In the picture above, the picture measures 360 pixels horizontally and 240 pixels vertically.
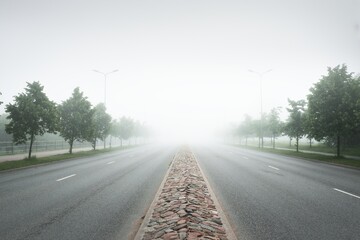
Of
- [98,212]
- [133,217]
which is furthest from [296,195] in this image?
[98,212]

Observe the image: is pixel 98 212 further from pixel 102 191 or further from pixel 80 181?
pixel 80 181

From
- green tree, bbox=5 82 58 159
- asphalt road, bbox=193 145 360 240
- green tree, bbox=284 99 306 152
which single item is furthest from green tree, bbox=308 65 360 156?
green tree, bbox=5 82 58 159

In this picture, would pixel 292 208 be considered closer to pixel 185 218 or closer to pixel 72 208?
pixel 185 218

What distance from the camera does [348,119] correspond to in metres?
22.0

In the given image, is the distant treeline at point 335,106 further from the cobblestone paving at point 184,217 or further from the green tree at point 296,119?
the cobblestone paving at point 184,217

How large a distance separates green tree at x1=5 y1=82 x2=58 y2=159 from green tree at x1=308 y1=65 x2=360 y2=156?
2395 centimetres

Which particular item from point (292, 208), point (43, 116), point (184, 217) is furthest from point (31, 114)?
point (292, 208)

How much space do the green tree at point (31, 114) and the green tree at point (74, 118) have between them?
20.9 ft

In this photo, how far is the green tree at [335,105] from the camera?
2216 cm

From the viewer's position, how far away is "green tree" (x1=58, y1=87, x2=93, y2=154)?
97.0ft

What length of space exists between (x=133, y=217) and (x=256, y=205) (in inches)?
142

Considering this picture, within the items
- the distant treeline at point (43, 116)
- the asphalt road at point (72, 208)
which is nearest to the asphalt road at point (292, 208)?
the asphalt road at point (72, 208)

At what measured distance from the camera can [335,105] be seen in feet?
76.0

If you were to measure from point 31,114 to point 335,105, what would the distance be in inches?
1048
